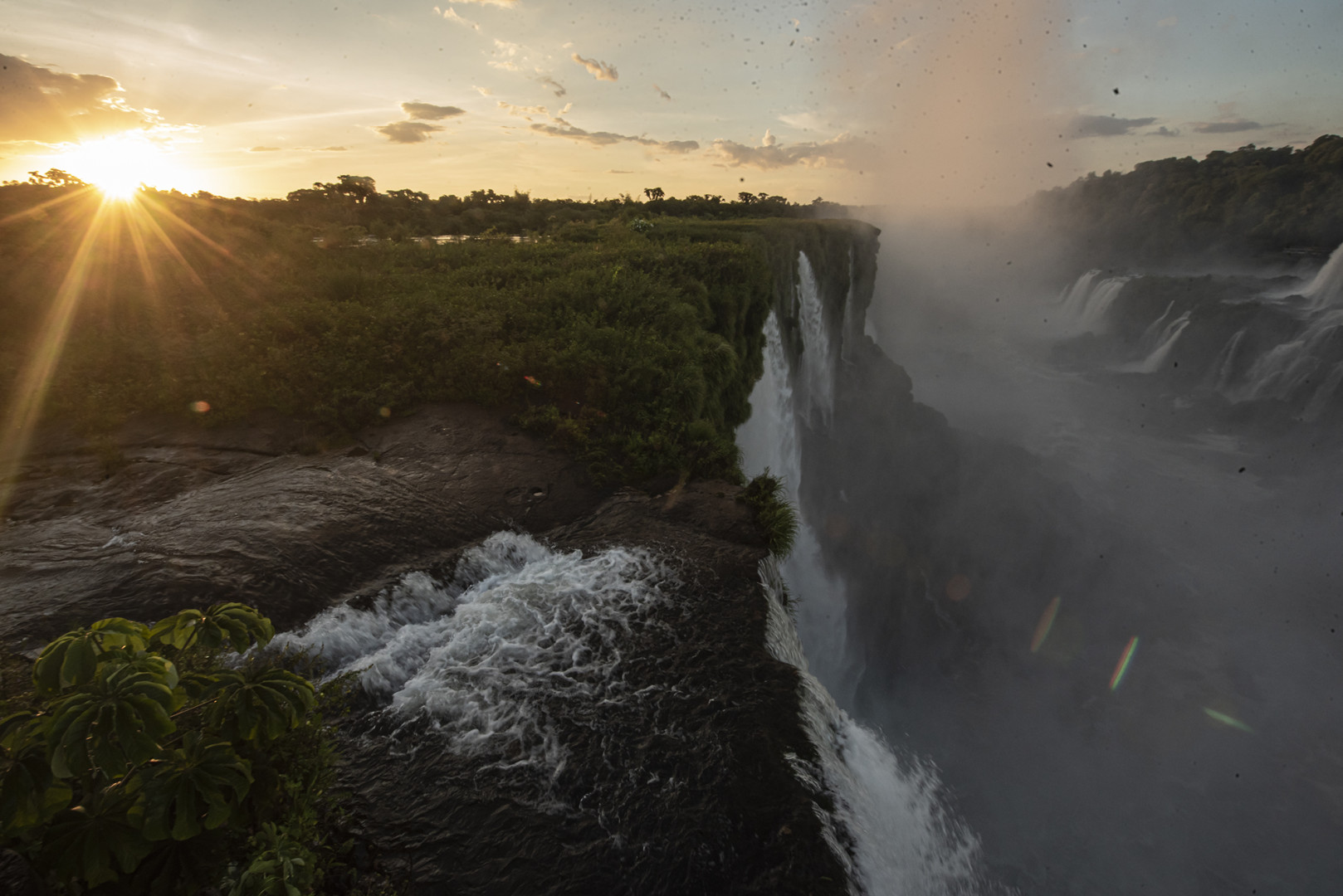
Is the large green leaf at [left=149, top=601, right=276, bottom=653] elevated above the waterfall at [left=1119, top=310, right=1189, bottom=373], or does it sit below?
above

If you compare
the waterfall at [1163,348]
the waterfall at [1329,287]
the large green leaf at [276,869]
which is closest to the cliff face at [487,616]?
the large green leaf at [276,869]

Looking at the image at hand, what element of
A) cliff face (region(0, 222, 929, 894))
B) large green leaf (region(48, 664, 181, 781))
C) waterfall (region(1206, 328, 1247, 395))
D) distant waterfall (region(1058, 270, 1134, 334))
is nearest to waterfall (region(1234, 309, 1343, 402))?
waterfall (region(1206, 328, 1247, 395))

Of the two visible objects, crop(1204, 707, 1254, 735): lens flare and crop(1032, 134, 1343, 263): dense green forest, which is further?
crop(1032, 134, 1343, 263): dense green forest

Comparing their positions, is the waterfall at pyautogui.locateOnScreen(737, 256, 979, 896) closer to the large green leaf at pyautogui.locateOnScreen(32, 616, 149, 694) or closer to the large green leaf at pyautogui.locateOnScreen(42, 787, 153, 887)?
the large green leaf at pyautogui.locateOnScreen(42, 787, 153, 887)

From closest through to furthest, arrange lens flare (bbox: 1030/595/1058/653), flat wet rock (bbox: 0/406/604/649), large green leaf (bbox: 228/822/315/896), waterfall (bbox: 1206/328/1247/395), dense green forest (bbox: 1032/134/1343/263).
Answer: large green leaf (bbox: 228/822/315/896) < flat wet rock (bbox: 0/406/604/649) < lens flare (bbox: 1030/595/1058/653) < waterfall (bbox: 1206/328/1247/395) < dense green forest (bbox: 1032/134/1343/263)

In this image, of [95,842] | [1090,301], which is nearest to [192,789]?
[95,842]

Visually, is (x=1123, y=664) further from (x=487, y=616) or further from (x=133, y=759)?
(x=133, y=759)

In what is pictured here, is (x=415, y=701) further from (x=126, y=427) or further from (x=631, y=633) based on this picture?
(x=126, y=427)
